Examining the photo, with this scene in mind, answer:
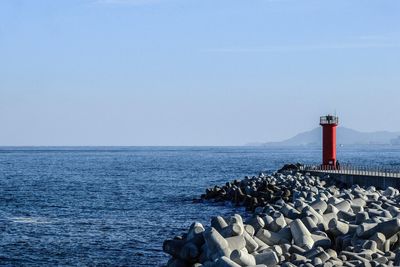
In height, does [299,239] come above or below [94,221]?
above

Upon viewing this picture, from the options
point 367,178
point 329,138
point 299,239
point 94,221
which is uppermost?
point 329,138

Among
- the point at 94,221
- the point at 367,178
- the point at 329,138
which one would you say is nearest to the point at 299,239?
the point at 94,221

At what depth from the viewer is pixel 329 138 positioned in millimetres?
43344

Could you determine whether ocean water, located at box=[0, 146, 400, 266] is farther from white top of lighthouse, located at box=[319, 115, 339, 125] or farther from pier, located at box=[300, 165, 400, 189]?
white top of lighthouse, located at box=[319, 115, 339, 125]

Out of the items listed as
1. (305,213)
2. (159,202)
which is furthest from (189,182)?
(305,213)

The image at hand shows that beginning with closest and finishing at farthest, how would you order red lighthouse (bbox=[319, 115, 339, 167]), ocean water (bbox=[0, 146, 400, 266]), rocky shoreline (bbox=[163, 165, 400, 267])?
rocky shoreline (bbox=[163, 165, 400, 267]) < ocean water (bbox=[0, 146, 400, 266]) < red lighthouse (bbox=[319, 115, 339, 167])

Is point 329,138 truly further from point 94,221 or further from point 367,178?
point 94,221

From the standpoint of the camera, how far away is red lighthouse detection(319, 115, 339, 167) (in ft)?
142

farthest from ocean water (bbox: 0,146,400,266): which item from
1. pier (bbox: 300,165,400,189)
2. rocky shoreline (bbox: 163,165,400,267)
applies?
pier (bbox: 300,165,400,189)

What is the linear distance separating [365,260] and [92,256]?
9.66 m

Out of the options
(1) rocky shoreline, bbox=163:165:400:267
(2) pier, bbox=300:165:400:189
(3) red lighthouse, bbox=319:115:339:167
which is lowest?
(1) rocky shoreline, bbox=163:165:400:267

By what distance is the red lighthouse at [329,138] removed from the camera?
43.3 metres

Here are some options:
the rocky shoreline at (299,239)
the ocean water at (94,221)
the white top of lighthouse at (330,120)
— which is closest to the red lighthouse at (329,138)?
the white top of lighthouse at (330,120)

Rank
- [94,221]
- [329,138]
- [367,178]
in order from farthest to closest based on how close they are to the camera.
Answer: [329,138], [367,178], [94,221]
